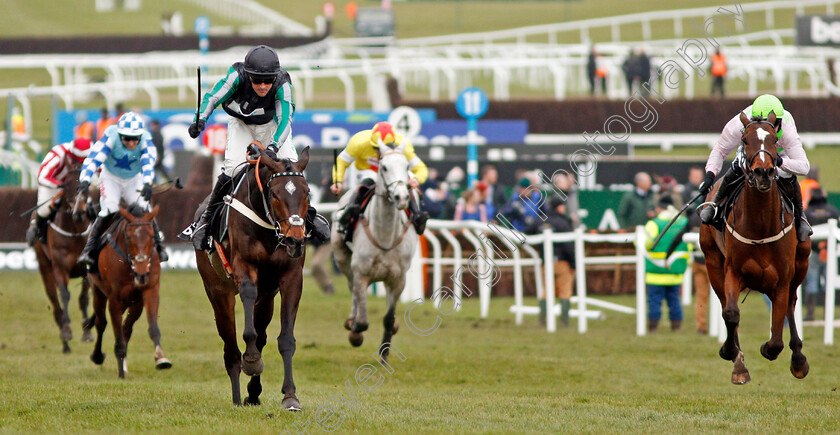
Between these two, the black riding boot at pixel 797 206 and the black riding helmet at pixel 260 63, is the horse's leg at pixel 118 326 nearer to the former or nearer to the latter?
the black riding helmet at pixel 260 63

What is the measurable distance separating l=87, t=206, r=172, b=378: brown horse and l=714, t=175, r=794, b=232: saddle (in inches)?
187

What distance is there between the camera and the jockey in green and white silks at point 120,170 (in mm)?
10555

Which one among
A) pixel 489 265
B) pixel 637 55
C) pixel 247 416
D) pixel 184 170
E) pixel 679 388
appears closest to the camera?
pixel 247 416

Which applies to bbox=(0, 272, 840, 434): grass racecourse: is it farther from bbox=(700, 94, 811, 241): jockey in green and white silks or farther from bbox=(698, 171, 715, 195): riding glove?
bbox=(698, 171, 715, 195): riding glove

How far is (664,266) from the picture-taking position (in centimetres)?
1345

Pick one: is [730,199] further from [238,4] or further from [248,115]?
[238,4]

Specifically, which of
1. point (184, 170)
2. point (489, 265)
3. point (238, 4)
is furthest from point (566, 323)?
point (238, 4)

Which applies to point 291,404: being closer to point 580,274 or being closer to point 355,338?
point 355,338

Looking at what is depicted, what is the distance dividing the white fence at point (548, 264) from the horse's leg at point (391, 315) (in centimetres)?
168

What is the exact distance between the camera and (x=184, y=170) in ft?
70.6

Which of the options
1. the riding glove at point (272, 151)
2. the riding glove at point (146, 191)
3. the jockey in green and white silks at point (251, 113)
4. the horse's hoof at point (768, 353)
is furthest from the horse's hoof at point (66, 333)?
the horse's hoof at point (768, 353)

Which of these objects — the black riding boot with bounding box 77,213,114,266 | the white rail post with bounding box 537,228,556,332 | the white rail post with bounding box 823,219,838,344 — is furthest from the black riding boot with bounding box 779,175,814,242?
the black riding boot with bounding box 77,213,114,266

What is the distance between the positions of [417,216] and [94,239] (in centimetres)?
292

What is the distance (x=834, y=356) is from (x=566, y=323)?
3.73m
